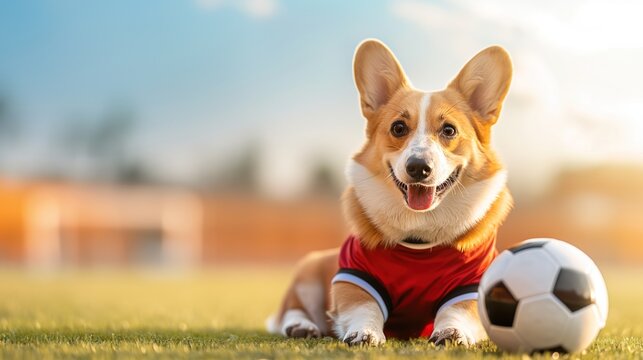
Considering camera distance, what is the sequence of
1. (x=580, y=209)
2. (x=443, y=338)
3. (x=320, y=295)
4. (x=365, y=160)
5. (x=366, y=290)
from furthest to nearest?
(x=580, y=209), (x=320, y=295), (x=365, y=160), (x=366, y=290), (x=443, y=338)

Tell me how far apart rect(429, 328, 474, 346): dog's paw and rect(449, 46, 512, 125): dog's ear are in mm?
1138

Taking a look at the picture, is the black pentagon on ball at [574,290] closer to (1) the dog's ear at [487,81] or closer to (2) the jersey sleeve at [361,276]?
(2) the jersey sleeve at [361,276]

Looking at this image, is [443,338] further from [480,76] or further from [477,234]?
[480,76]

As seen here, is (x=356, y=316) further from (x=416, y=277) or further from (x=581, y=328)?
(x=581, y=328)

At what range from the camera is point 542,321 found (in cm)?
266

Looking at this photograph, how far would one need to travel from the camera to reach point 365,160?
141 inches

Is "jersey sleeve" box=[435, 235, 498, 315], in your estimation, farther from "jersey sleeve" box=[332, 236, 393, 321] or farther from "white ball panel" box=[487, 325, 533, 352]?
"white ball panel" box=[487, 325, 533, 352]

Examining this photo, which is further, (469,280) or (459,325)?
(469,280)

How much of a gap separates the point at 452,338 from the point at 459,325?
10cm

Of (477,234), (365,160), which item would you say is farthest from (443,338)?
(365,160)

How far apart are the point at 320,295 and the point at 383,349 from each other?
3.65 feet

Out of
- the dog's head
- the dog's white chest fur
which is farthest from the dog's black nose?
the dog's white chest fur

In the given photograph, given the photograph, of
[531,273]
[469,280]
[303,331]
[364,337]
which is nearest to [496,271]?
[531,273]

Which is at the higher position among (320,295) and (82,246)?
(320,295)
